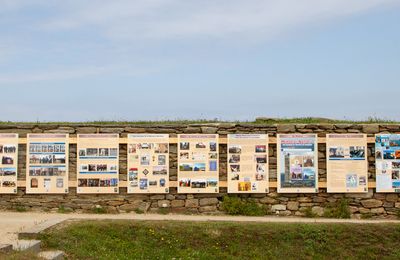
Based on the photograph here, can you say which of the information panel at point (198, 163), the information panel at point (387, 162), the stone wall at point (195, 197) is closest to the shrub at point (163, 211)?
the stone wall at point (195, 197)

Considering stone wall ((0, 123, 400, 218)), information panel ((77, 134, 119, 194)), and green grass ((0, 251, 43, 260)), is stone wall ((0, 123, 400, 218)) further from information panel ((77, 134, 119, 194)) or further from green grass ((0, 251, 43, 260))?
green grass ((0, 251, 43, 260))

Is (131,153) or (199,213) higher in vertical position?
(131,153)

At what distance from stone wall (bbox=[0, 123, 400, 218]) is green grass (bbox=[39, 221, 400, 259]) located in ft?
8.93

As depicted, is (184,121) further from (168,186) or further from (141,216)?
(141,216)

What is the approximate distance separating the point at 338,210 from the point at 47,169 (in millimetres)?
7488

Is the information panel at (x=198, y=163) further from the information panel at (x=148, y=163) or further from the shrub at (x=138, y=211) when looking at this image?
the shrub at (x=138, y=211)

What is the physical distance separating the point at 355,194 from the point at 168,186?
4.81m

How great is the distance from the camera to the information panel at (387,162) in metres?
14.2

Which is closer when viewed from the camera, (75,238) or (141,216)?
(75,238)

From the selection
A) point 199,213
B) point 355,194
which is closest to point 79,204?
point 199,213

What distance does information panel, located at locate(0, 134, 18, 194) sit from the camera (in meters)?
14.1

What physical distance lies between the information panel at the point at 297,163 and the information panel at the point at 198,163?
1665mm

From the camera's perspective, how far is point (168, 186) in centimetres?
1403

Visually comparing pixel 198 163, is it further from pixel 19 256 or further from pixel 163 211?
pixel 19 256
